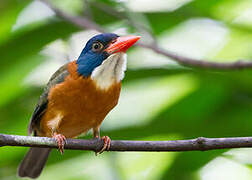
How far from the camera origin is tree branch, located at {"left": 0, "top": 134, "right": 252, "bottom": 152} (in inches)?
109

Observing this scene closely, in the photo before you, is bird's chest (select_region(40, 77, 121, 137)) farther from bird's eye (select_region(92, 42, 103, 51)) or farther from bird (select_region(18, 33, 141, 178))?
bird's eye (select_region(92, 42, 103, 51))

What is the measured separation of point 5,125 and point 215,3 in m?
2.14

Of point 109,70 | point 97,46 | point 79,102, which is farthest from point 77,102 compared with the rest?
point 97,46

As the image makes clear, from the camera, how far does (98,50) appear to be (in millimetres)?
3812

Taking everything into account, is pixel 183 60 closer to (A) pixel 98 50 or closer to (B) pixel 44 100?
(A) pixel 98 50

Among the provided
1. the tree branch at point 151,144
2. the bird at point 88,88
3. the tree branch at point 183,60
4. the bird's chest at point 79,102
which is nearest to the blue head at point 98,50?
the bird at point 88,88

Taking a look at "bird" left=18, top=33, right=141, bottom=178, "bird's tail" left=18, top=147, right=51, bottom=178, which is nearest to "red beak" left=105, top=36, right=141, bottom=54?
"bird" left=18, top=33, right=141, bottom=178

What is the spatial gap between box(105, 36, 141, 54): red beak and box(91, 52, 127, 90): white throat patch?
4cm

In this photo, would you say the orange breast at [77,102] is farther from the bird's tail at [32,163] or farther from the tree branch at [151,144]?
the tree branch at [151,144]

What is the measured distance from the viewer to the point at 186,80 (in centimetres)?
443

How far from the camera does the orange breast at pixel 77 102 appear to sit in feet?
12.1

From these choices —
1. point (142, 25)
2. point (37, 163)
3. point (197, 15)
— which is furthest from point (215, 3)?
point (37, 163)

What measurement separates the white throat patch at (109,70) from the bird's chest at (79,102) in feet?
0.14

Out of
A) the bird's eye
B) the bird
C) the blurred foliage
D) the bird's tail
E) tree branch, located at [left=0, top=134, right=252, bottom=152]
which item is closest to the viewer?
tree branch, located at [left=0, top=134, right=252, bottom=152]
